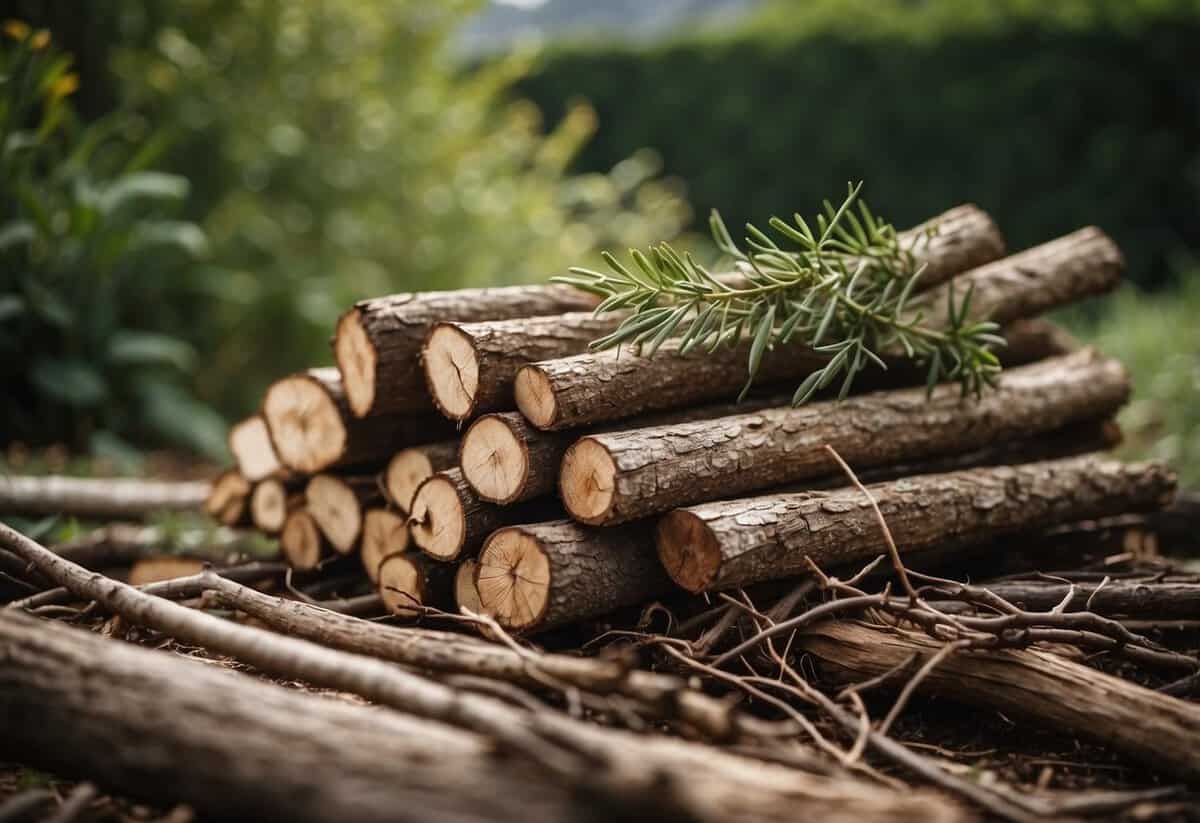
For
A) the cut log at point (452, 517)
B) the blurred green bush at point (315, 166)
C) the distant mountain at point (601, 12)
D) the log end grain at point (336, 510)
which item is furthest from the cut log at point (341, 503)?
the distant mountain at point (601, 12)

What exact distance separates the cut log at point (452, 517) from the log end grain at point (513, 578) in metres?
0.09

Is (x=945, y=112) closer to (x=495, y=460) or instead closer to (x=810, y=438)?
(x=810, y=438)

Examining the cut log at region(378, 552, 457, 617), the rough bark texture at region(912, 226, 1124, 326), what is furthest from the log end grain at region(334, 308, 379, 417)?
the rough bark texture at region(912, 226, 1124, 326)

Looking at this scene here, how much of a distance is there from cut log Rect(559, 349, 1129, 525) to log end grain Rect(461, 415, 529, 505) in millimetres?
107

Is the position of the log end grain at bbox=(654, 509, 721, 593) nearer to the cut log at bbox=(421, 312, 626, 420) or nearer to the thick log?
the cut log at bbox=(421, 312, 626, 420)

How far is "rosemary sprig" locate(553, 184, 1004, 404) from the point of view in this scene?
229 centimetres

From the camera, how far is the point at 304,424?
2598 millimetres

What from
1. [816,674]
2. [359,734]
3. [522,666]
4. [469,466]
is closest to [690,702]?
[522,666]

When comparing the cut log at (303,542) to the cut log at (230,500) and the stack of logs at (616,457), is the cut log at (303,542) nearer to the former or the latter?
the stack of logs at (616,457)

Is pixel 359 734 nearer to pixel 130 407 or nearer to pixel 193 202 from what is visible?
pixel 130 407

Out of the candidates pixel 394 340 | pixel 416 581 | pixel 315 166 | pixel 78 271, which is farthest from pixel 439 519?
pixel 315 166

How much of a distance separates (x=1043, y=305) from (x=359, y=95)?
483cm

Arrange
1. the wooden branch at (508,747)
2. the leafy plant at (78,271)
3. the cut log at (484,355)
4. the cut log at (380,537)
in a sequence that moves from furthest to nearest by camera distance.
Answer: the leafy plant at (78,271) < the cut log at (380,537) < the cut log at (484,355) < the wooden branch at (508,747)

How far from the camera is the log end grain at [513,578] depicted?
6.62 ft
